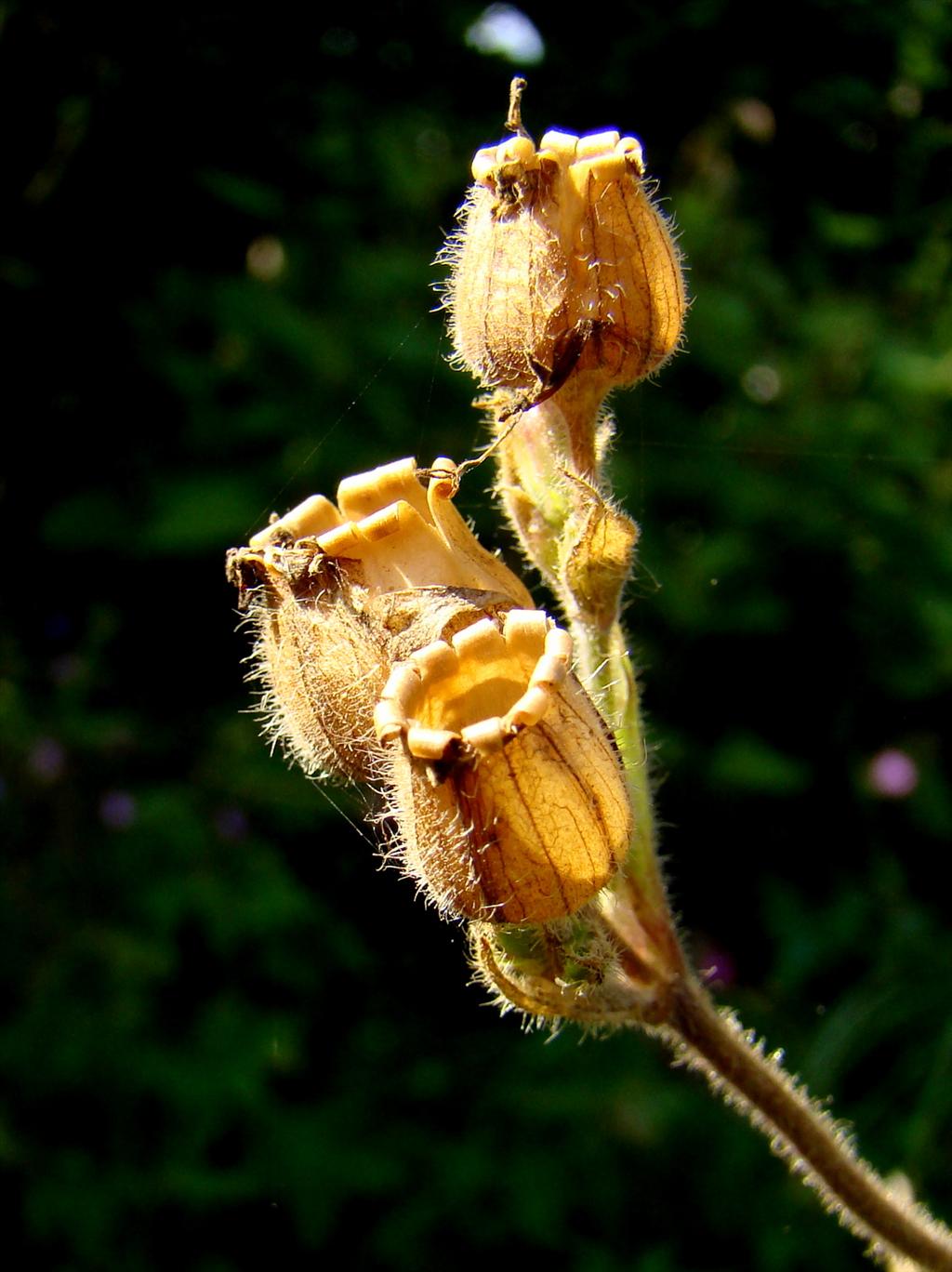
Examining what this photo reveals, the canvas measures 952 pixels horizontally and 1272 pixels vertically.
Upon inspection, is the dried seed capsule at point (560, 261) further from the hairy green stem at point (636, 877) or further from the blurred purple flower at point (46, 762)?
the blurred purple flower at point (46, 762)

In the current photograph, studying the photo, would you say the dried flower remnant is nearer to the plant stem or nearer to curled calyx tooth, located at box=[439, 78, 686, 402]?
curled calyx tooth, located at box=[439, 78, 686, 402]

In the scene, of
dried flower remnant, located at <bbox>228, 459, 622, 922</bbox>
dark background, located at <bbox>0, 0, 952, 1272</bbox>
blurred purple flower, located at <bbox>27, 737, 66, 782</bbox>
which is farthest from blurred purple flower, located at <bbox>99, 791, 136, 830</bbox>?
dried flower remnant, located at <bbox>228, 459, 622, 922</bbox>

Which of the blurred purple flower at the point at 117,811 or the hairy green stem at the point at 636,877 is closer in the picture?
the hairy green stem at the point at 636,877

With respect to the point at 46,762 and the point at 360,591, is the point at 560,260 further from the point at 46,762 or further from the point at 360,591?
the point at 46,762

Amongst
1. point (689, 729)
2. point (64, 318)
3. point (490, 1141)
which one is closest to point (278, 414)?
point (64, 318)

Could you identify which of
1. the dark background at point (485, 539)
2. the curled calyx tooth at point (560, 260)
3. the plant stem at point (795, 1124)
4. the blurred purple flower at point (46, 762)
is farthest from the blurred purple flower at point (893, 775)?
the curled calyx tooth at point (560, 260)
